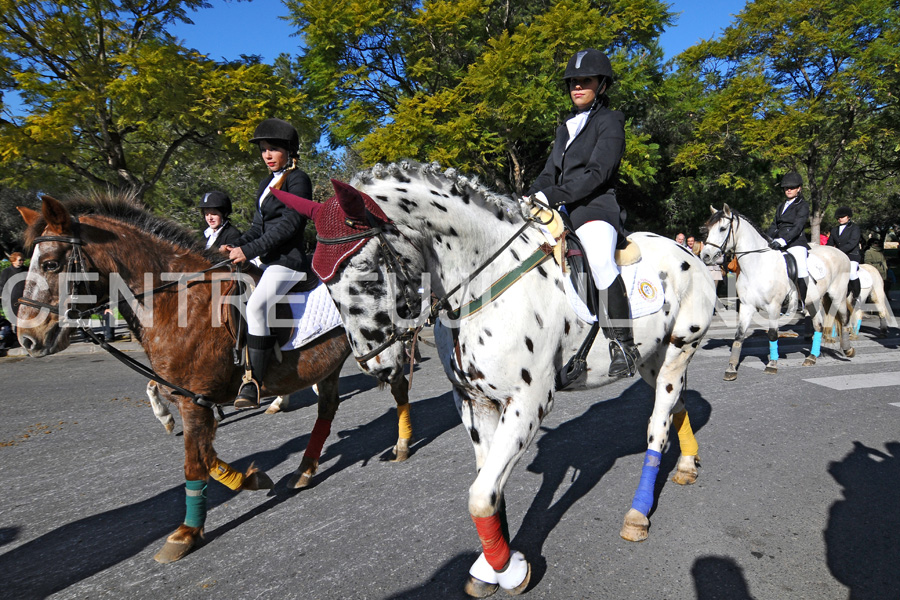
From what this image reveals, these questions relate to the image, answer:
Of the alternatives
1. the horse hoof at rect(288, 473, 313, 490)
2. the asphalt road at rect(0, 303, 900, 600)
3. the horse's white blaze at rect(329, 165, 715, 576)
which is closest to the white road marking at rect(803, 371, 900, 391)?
the asphalt road at rect(0, 303, 900, 600)

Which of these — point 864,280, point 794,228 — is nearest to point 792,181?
point 794,228

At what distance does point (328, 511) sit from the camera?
13.0 feet

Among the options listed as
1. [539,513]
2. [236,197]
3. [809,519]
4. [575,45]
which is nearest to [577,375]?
[539,513]

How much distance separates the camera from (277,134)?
4.07 m

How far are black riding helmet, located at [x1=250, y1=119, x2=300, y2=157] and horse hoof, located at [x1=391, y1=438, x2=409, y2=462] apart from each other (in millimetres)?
2696

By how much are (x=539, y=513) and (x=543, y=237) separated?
6.51ft

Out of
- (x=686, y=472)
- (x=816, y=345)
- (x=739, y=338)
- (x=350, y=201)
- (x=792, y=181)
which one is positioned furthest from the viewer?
(x=792, y=181)

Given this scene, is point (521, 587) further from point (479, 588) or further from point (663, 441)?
point (663, 441)

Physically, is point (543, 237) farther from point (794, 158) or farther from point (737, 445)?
point (794, 158)

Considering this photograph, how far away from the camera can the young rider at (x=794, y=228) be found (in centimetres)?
874

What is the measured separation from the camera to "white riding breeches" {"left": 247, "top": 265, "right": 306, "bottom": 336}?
3865 millimetres

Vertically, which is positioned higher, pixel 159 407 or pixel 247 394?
pixel 247 394

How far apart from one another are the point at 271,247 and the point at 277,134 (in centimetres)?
89

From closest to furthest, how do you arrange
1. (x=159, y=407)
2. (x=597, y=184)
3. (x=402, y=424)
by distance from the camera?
(x=597, y=184)
(x=402, y=424)
(x=159, y=407)
